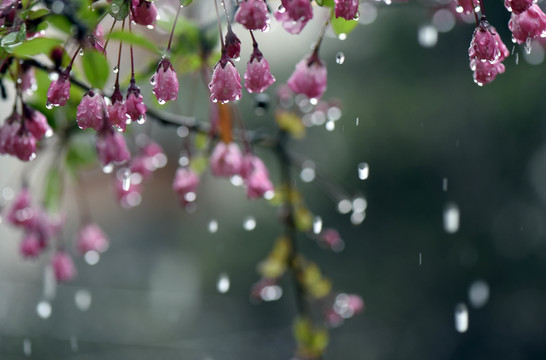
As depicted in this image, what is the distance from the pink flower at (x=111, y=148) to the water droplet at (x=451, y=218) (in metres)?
2.71

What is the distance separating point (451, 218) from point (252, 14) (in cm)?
303

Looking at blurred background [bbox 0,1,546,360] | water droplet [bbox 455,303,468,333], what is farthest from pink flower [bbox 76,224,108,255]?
water droplet [bbox 455,303,468,333]

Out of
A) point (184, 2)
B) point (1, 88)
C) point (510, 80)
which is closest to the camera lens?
point (184, 2)

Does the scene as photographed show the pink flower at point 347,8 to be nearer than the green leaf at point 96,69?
Yes

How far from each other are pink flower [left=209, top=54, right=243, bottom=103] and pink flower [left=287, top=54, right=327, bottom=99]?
0.14 metres

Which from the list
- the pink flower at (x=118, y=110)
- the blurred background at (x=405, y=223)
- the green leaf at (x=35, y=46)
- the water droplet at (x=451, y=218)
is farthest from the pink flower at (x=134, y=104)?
the water droplet at (x=451, y=218)

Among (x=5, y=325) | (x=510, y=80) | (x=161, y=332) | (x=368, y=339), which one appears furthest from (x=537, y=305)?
(x=5, y=325)

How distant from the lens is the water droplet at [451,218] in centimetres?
331

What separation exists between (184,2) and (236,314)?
3256mm

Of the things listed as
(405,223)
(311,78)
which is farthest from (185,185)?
(405,223)

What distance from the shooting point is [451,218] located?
11.2 ft

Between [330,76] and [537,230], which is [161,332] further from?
[537,230]

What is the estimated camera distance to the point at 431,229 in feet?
11.3

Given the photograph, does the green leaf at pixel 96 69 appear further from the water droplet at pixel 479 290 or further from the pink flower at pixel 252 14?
the water droplet at pixel 479 290
